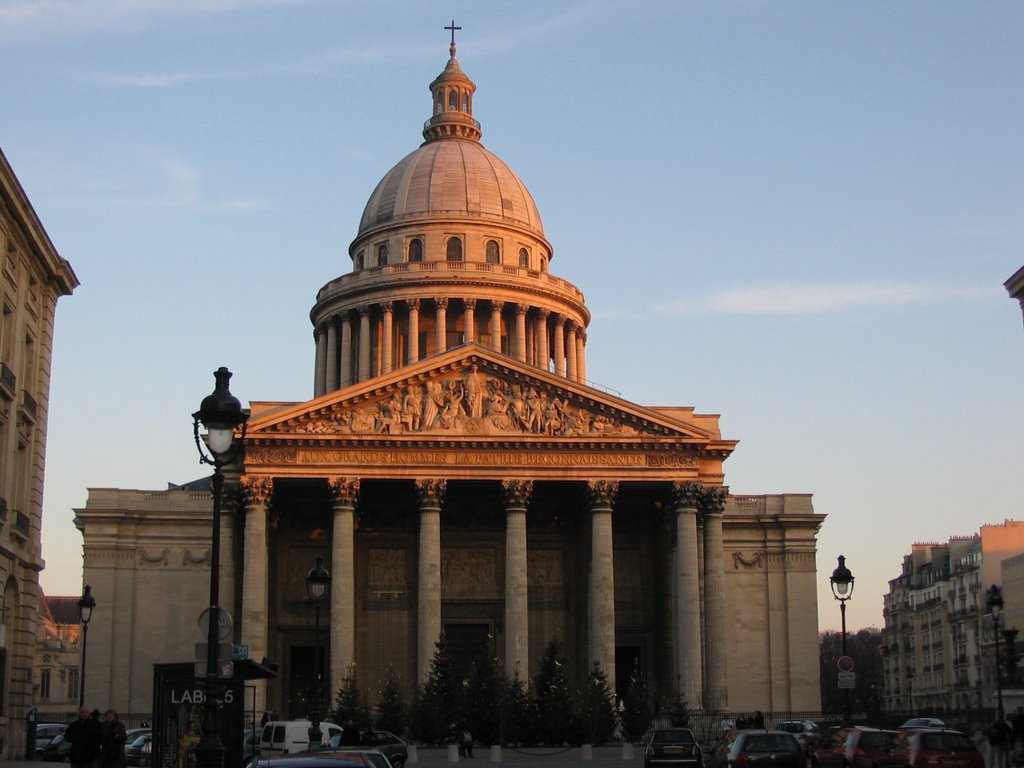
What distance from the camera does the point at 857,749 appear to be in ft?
113

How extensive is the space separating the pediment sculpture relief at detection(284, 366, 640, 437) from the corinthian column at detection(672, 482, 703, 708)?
3659 millimetres

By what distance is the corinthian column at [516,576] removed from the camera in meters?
65.6

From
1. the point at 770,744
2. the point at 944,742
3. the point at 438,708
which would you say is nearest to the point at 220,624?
the point at 770,744

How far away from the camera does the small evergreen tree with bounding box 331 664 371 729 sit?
191 feet

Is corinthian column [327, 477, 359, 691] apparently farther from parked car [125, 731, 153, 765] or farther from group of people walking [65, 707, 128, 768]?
group of people walking [65, 707, 128, 768]

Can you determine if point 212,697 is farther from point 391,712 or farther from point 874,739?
point 391,712

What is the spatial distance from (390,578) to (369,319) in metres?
26.0

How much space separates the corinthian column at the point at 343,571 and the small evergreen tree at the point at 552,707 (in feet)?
28.9

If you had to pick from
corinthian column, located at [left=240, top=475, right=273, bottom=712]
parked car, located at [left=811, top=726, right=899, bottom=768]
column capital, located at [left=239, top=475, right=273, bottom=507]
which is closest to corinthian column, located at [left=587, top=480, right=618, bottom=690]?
column capital, located at [left=239, top=475, right=273, bottom=507]

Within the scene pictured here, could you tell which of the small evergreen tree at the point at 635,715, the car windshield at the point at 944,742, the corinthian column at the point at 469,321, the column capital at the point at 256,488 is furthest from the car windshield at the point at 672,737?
the corinthian column at the point at 469,321

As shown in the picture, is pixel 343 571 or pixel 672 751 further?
pixel 343 571

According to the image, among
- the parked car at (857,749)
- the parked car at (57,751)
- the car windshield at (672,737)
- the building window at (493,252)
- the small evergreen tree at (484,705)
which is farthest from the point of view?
the building window at (493,252)

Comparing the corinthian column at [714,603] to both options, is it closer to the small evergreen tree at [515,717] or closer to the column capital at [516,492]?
the column capital at [516,492]

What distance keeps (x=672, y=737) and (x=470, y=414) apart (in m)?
28.3
